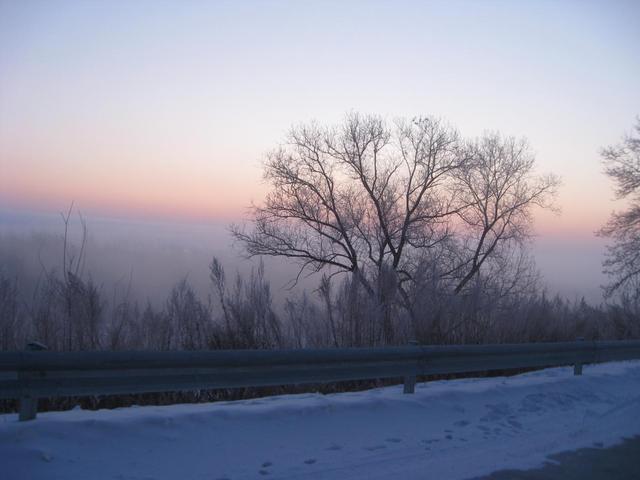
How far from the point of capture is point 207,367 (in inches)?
244

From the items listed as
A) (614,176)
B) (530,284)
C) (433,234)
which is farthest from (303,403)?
(614,176)

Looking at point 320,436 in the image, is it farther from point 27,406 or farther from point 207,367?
point 27,406

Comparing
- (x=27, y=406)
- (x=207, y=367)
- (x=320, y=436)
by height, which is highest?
(x=207, y=367)

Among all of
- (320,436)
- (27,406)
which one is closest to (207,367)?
(320,436)

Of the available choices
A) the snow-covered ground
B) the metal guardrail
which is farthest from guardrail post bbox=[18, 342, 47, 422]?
the snow-covered ground

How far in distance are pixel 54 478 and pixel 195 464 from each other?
1.18m

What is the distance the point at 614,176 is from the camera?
2777 centimetres

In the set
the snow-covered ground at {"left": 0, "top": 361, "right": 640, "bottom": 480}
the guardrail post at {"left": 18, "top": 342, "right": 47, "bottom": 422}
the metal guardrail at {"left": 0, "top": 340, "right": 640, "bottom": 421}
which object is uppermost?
the metal guardrail at {"left": 0, "top": 340, "right": 640, "bottom": 421}

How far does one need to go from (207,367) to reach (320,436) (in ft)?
4.73

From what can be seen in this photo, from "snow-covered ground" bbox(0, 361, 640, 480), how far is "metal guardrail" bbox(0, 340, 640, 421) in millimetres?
293

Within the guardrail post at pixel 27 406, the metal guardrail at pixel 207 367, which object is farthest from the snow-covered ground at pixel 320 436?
the metal guardrail at pixel 207 367

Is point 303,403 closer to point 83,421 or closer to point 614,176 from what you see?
point 83,421

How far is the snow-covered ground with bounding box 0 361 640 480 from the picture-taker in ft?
16.6

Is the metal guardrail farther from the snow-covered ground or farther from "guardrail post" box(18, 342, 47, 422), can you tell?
the snow-covered ground
